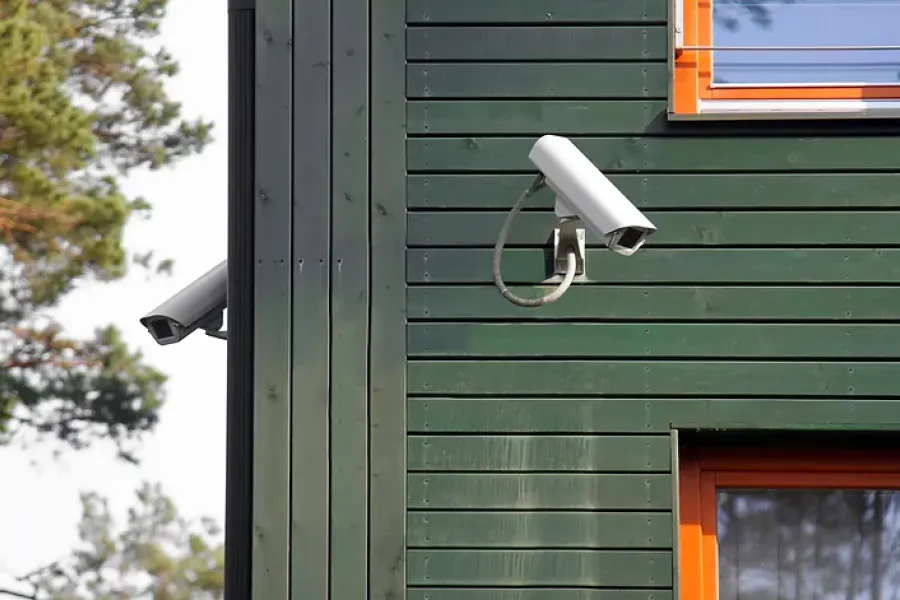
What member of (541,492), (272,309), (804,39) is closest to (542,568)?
(541,492)

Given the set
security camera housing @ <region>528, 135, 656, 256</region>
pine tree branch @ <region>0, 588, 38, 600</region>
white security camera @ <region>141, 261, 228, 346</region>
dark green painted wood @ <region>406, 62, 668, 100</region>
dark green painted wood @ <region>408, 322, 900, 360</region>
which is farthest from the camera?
pine tree branch @ <region>0, 588, 38, 600</region>

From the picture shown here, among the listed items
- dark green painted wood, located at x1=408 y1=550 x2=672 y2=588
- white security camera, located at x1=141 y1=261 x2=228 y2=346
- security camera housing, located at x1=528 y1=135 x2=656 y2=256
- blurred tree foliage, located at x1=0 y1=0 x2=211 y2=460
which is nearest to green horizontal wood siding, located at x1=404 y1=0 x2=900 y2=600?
dark green painted wood, located at x1=408 y1=550 x2=672 y2=588

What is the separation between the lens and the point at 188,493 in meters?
18.5

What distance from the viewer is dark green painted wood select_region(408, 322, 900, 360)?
402cm

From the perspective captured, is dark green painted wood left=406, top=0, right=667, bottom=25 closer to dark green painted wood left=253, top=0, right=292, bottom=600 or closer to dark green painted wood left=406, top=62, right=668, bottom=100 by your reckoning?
dark green painted wood left=406, top=62, right=668, bottom=100

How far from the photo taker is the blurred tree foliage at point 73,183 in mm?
14875

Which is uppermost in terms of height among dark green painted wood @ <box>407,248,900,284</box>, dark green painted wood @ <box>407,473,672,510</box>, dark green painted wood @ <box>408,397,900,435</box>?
dark green painted wood @ <box>407,248,900,284</box>

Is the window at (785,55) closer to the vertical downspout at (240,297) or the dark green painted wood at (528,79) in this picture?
the dark green painted wood at (528,79)

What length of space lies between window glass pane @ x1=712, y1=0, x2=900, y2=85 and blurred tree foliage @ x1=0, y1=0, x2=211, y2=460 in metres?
11.1

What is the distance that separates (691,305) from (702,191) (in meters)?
0.28

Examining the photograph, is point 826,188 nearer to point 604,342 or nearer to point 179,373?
point 604,342

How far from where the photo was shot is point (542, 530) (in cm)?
395

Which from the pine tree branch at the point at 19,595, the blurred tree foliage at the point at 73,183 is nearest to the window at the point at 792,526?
the blurred tree foliage at the point at 73,183

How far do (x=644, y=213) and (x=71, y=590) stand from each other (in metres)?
13.9
